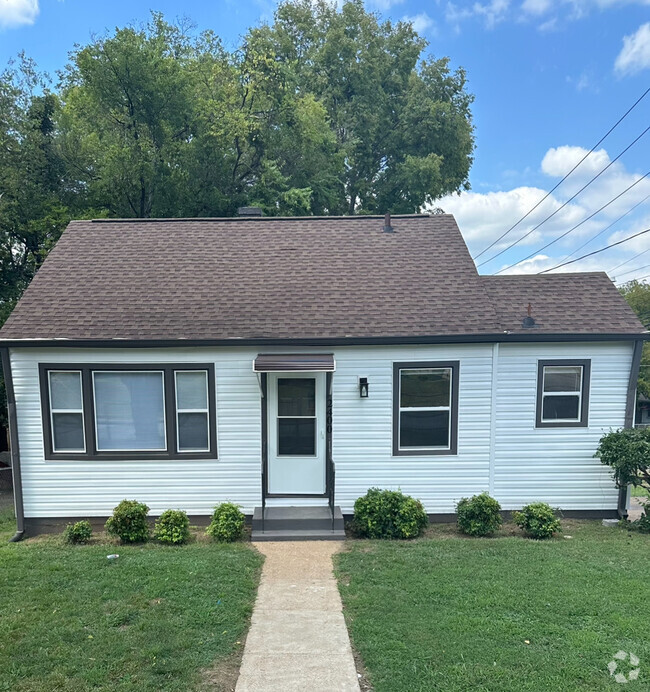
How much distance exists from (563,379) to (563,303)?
132cm

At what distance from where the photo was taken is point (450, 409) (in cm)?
738

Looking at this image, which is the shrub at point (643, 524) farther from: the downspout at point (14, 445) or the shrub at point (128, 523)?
the downspout at point (14, 445)

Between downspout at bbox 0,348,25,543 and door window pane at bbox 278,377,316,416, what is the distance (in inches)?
156

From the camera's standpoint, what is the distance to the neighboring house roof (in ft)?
23.9

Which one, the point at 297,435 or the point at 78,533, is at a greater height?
the point at 297,435

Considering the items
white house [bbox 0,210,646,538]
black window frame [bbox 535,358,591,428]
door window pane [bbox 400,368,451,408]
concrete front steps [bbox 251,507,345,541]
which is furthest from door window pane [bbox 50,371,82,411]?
black window frame [bbox 535,358,591,428]

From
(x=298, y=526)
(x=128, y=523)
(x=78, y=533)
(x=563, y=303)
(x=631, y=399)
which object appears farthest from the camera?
(x=563, y=303)

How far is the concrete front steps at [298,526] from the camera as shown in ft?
21.8

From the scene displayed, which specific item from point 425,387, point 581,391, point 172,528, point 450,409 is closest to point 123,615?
point 172,528

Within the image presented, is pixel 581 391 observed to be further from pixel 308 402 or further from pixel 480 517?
pixel 308 402

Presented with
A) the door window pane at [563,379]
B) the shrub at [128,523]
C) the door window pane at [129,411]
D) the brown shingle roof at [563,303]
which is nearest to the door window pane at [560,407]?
the door window pane at [563,379]

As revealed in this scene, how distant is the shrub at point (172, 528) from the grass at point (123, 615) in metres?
0.19

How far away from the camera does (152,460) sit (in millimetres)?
7289

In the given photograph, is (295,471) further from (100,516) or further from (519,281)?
(519,281)
